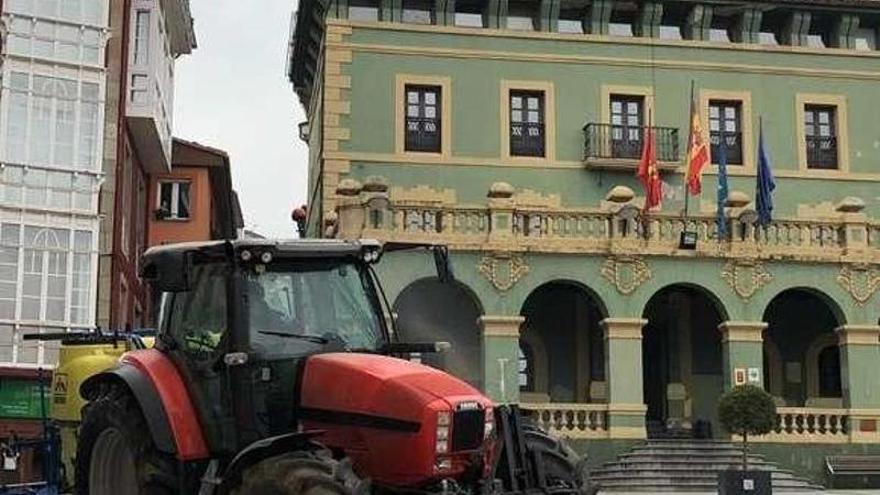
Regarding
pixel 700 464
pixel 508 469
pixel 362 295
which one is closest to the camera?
pixel 508 469

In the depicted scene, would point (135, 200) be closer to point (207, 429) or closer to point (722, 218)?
point (722, 218)

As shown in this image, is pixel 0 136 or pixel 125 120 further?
pixel 125 120

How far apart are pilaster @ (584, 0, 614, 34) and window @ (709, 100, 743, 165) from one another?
336 cm

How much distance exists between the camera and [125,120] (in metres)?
30.3

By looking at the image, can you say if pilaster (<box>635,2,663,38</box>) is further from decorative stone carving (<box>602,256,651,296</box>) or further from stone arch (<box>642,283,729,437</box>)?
decorative stone carving (<box>602,256,651,296</box>)

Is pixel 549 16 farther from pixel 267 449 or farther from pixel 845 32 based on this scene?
pixel 267 449

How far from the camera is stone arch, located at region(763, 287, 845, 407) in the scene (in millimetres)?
30594

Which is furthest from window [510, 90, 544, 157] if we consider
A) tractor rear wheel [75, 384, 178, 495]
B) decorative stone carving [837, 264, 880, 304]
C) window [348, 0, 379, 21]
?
tractor rear wheel [75, 384, 178, 495]

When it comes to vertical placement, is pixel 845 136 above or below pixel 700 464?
above

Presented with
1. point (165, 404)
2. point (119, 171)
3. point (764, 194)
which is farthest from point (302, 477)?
point (119, 171)

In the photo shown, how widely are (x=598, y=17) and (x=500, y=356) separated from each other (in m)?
9.89

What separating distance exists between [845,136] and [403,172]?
11474 millimetres

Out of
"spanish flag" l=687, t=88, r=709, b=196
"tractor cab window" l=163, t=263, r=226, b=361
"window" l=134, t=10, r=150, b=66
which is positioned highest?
"window" l=134, t=10, r=150, b=66

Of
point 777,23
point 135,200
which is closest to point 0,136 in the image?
point 135,200
